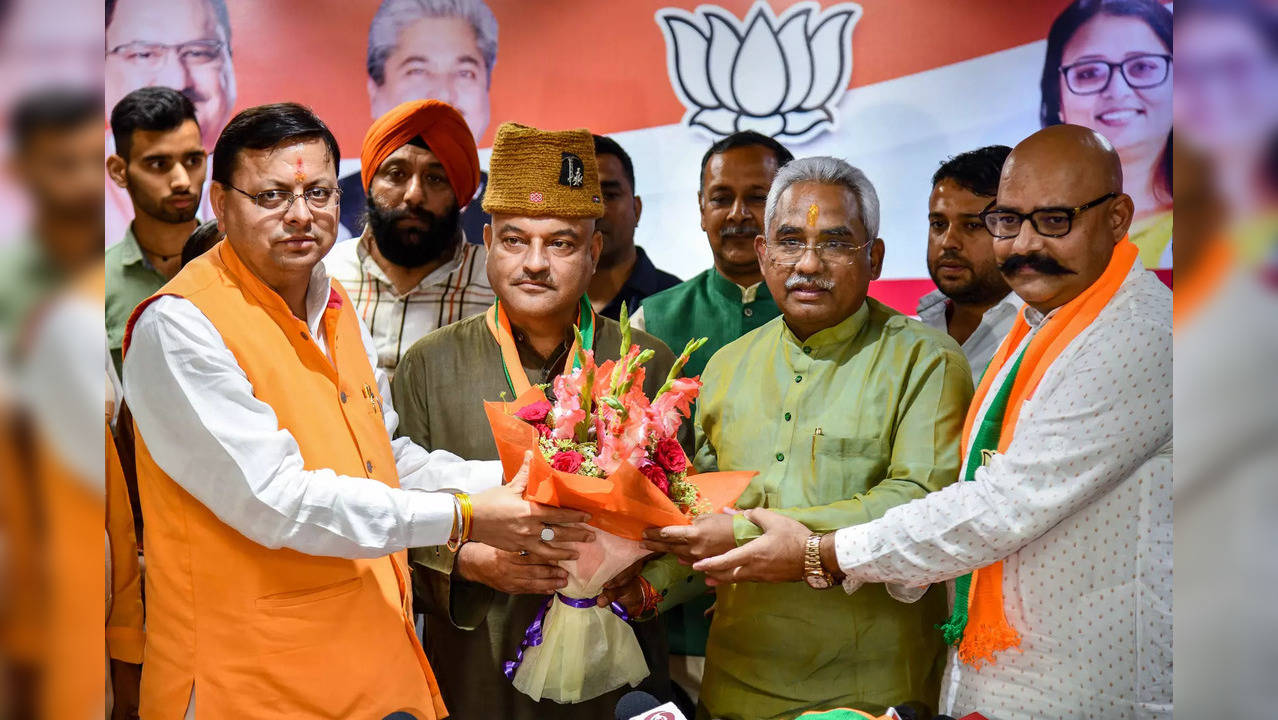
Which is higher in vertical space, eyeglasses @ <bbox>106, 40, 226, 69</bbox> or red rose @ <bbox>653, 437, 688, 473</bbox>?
eyeglasses @ <bbox>106, 40, 226, 69</bbox>

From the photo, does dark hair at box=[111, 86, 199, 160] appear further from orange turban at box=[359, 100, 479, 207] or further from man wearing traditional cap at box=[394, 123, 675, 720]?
man wearing traditional cap at box=[394, 123, 675, 720]

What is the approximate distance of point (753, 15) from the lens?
4.41 meters

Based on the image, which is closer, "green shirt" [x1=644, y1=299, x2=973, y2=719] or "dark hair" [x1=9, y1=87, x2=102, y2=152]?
"dark hair" [x1=9, y1=87, x2=102, y2=152]

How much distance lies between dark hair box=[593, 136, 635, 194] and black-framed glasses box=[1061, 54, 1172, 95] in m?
1.66

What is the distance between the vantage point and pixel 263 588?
2.71 m

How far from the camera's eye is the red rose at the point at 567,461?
274 centimetres

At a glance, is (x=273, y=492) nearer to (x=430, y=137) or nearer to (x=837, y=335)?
(x=837, y=335)

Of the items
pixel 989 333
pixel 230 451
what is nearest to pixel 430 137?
pixel 230 451

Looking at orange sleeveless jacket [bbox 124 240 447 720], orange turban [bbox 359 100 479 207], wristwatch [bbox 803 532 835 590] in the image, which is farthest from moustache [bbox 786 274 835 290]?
orange turban [bbox 359 100 479 207]

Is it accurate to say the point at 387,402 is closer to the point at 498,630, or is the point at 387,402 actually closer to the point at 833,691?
the point at 498,630

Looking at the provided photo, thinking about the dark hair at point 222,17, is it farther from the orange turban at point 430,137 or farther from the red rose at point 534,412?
the red rose at point 534,412

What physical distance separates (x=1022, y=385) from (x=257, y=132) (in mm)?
2066

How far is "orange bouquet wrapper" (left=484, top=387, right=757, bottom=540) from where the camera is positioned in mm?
2717

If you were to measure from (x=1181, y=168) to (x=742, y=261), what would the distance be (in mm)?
2759
